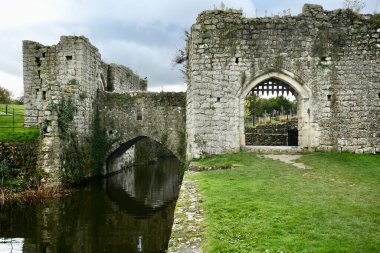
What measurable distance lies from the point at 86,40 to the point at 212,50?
23.3 ft

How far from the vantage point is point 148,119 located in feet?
62.5

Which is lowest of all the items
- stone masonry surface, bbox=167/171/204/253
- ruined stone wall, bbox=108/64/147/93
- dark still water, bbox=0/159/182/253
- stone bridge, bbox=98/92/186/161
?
dark still water, bbox=0/159/182/253

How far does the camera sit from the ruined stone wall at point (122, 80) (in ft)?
72.3

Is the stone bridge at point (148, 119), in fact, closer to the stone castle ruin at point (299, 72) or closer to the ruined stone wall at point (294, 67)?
the stone castle ruin at point (299, 72)

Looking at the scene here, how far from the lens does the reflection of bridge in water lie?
13883 millimetres

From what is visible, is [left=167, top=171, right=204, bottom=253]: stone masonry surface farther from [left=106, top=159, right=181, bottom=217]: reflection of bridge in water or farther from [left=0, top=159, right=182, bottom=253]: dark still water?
[left=106, top=159, right=181, bottom=217]: reflection of bridge in water

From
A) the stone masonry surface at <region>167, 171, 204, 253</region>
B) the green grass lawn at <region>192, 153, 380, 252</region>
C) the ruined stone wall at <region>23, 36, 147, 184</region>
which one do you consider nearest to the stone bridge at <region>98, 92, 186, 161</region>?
the ruined stone wall at <region>23, 36, 147, 184</region>

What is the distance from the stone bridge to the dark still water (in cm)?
267

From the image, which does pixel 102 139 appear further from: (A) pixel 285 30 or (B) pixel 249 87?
(A) pixel 285 30

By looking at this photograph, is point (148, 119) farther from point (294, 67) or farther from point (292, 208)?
point (292, 208)

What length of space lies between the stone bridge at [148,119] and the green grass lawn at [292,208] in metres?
7.76

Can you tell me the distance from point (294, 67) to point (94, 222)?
8.86m

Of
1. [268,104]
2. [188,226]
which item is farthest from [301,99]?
[268,104]

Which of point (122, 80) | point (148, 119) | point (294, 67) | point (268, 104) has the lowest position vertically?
point (148, 119)
